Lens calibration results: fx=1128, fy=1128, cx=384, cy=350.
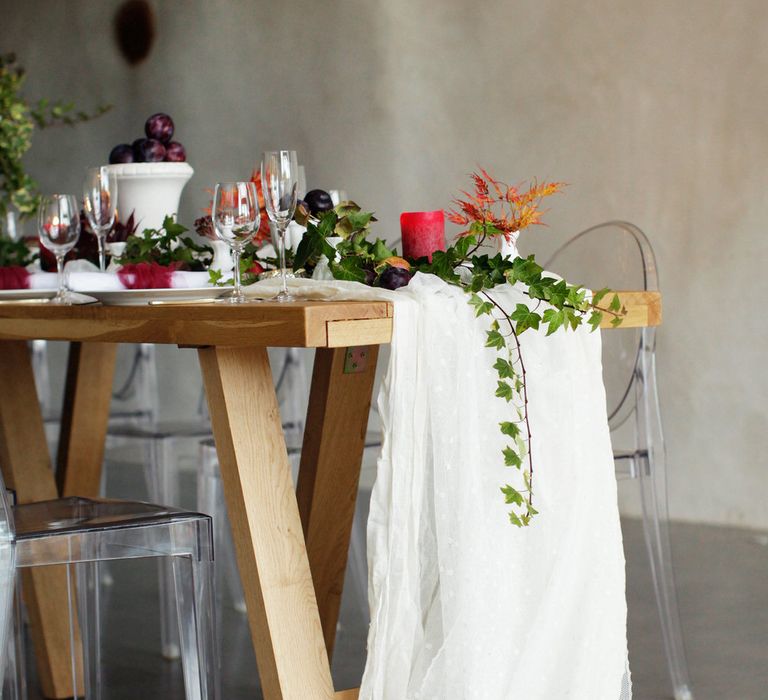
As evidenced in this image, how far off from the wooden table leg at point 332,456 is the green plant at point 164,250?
325 mm

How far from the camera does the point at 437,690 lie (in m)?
1.57

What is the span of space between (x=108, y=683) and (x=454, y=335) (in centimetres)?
137

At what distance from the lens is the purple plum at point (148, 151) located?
2350mm

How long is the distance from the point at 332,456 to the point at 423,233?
17.4 inches

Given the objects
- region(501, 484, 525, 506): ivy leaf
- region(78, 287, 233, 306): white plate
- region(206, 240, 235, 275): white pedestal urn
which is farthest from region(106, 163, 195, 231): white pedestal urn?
region(501, 484, 525, 506): ivy leaf

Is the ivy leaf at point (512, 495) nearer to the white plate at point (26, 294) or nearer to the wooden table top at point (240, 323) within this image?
the wooden table top at point (240, 323)

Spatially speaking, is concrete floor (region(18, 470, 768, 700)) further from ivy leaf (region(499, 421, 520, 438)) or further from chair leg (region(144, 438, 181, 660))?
ivy leaf (region(499, 421, 520, 438))

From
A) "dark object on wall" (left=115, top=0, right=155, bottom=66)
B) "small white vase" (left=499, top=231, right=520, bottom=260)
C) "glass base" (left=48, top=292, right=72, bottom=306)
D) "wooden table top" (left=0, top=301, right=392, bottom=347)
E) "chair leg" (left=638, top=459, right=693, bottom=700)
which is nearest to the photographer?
"wooden table top" (left=0, top=301, right=392, bottom=347)

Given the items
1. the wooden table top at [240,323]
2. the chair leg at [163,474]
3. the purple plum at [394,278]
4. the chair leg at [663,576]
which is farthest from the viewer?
the chair leg at [163,474]

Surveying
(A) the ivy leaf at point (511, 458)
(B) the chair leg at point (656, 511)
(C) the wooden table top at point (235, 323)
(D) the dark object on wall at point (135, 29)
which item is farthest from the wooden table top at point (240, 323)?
(D) the dark object on wall at point (135, 29)

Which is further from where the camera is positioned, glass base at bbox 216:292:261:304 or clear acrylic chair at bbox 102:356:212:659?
clear acrylic chair at bbox 102:356:212:659

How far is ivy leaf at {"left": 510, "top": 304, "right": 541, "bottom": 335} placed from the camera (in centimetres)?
156

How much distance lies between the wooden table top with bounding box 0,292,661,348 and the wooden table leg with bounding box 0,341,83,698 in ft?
1.84

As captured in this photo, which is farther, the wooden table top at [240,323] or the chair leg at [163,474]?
the chair leg at [163,474]
